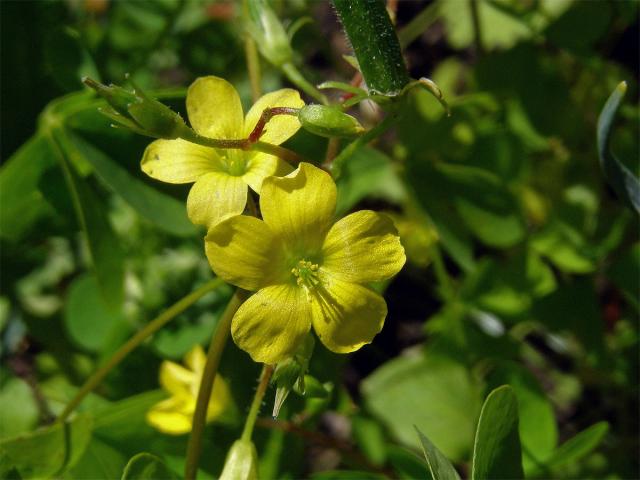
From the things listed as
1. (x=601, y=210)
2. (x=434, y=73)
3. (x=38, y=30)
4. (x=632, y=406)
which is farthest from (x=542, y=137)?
(x=38, y=30)

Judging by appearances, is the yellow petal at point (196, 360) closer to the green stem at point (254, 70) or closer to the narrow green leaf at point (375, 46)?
the green stem at point (254, 70)

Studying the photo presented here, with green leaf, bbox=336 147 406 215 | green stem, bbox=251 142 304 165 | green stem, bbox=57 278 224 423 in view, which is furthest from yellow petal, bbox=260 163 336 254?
green leaf, bbox=336 147 406 215

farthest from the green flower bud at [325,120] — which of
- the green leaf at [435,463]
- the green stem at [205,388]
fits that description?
the green leaf at [435,463]

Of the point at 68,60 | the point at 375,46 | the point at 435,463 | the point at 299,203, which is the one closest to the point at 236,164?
the point at 299,203

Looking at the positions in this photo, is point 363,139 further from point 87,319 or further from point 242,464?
point 87,319

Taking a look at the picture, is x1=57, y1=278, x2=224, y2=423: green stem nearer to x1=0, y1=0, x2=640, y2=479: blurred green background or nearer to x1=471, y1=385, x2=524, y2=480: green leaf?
x1=0, y1=0, x2=640, y2=479: blurred green background

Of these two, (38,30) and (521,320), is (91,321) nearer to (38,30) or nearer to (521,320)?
(38,30)
